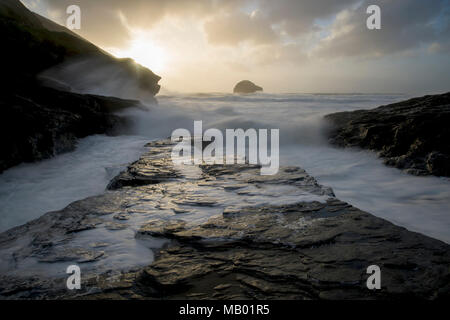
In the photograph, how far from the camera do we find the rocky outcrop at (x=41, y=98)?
498cm

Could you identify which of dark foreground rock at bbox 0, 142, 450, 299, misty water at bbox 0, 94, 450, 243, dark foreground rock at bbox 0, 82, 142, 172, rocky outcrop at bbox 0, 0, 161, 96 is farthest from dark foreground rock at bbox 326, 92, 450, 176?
rocky outcrop at bbox 0, 0, 161, 96

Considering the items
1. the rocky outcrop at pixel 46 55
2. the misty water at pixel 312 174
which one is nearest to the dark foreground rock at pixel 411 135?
the misty water at pixel 312 174

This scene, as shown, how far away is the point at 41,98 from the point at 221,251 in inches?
298

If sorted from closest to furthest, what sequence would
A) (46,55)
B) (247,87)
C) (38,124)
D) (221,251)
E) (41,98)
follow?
(221,251)
(38,124)
(41,98)
(46,55)
(247,87)

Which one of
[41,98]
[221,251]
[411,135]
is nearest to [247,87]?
[41,98]

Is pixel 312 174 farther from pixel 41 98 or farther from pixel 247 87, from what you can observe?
pixel 247 87

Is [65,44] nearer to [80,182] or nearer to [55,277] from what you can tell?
[80,182]

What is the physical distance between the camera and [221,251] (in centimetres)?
185

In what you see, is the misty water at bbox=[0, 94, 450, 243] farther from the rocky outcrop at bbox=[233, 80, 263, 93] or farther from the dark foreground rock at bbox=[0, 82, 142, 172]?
the rocky outcrop at bbox=[233, 80, 263, 93]

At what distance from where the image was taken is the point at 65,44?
428 inches

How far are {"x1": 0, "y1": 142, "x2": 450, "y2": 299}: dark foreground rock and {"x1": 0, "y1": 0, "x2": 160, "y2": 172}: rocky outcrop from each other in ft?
10.8

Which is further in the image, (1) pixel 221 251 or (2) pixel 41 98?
(2) pixel 41 98

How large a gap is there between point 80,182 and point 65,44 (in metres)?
9.45

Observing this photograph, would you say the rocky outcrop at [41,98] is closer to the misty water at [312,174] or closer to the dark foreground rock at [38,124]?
the dark foreground rock at [38,124]
